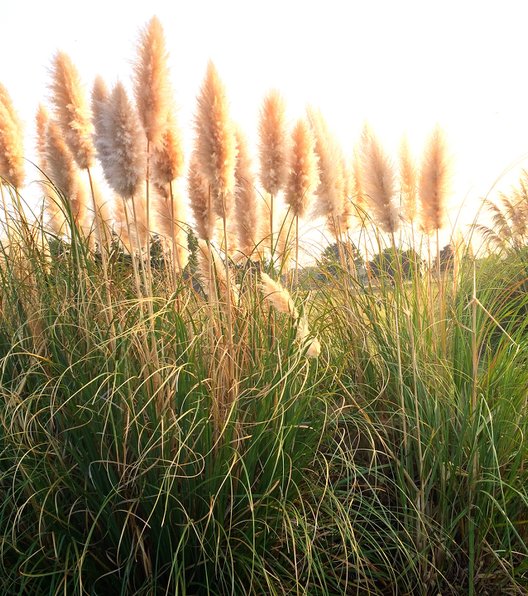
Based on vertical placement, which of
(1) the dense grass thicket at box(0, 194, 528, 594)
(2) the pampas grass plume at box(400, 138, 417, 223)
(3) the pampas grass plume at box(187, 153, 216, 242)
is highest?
(2) the pampas grass plume at box(400, 138, 417, 223)

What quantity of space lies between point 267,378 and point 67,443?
819 mm

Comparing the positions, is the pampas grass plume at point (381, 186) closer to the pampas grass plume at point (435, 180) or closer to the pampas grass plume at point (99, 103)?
the pampas grass plume at point (435, 180)

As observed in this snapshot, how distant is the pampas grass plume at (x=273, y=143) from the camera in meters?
3.23

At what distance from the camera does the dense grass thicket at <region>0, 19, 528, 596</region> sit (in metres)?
2.44

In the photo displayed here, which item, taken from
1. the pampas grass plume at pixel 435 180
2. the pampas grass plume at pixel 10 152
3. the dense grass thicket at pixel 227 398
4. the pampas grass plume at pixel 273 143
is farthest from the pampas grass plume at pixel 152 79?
the pampas grass plume at pixel 435 180

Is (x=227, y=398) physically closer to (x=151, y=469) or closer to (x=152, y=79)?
(x=151, y=469)

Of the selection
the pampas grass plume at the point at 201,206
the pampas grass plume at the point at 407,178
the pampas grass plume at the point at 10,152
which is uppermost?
the pampas grass plume at the point at 10,152

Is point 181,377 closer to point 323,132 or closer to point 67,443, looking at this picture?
point 67,443

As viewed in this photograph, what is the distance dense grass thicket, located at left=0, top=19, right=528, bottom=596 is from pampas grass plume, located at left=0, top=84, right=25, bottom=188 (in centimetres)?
1

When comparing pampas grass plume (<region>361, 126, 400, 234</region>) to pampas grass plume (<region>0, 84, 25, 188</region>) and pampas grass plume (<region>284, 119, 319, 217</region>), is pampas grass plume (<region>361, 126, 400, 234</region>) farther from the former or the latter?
pampas grass plume (<region>0, 84, 25, 188</region>)

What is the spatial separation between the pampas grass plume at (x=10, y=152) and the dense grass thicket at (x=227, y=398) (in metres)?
0.01

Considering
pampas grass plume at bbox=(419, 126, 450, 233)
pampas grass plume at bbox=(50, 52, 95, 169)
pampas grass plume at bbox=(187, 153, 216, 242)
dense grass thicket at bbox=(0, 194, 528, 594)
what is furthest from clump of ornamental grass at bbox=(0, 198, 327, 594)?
pampas grass plume at bbox=(419, 126, 450, 233)

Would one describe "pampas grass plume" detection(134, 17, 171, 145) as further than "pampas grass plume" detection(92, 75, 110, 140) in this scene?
No

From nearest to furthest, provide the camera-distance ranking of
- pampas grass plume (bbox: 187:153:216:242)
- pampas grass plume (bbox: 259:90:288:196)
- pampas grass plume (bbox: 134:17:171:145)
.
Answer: pampas grass plume (bbox: 134:17:171:145) < pampas grass plume (bbox: 187:153:216:242) < pampas grass plume (bbox: 259:90:288:196)
